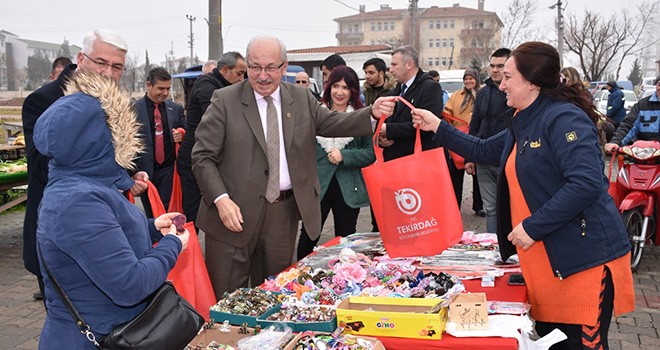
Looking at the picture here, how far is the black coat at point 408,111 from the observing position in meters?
5.43

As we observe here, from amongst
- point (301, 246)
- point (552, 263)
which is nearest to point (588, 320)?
point (552, 263)

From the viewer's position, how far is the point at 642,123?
645cm

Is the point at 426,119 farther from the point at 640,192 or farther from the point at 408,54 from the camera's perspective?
the point at 640,192

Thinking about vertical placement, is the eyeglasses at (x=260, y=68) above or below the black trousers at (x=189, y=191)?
above

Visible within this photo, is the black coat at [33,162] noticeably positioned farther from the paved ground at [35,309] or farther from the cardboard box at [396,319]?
the cardboard box at [396,319]

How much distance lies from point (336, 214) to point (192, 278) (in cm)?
218

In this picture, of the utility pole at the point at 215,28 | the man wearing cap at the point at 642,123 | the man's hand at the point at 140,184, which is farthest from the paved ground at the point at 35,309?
the utility pole at the point at 215,28

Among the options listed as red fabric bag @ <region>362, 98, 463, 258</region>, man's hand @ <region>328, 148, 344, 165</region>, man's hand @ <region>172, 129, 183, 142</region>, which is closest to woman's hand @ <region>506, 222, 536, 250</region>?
red fabric bag @ <region>362, 98, 463, 258</region>

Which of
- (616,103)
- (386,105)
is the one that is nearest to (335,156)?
(386,105)

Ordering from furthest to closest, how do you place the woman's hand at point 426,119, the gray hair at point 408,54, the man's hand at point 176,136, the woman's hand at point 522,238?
the man's hand at point 176,136 → the gray hair at point 408,54 → the woman's hand at point 426,119 → the woman's hand at point 522,238

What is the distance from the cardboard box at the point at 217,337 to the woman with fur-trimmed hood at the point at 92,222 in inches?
16.3

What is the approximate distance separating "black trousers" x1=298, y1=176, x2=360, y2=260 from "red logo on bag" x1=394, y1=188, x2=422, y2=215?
1866mm

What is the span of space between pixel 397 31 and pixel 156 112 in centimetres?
9680

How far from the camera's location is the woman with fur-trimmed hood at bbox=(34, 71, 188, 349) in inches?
75.8
